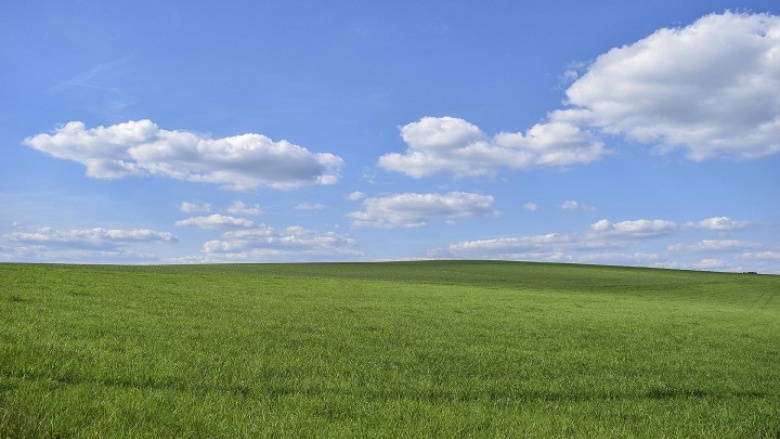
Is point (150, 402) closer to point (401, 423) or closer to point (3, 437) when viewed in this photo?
point (3, 437)

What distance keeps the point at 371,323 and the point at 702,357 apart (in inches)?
428

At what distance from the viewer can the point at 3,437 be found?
712 cm

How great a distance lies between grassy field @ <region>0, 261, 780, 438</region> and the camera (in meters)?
8.70

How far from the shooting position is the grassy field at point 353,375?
8703 millimetres

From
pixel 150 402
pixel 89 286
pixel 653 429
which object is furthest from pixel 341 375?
pixel 89 286

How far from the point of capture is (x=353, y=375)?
40.0ft

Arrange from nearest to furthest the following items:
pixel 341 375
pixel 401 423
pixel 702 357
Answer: pixel 401 423 < pixel 341 375 < pixel 702 357

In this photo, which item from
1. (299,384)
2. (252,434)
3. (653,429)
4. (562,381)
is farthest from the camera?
(562,381)

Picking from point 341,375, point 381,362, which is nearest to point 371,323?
point 381,362

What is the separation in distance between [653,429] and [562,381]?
3482 millimetres

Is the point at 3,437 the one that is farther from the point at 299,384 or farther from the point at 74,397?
the point at 299,384

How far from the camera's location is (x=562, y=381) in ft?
43.1

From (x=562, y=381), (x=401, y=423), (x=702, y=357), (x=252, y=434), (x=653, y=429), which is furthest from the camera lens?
(x=702, y=357)

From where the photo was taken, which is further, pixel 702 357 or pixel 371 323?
pixel 371 323
